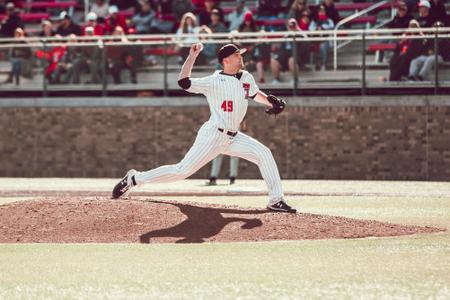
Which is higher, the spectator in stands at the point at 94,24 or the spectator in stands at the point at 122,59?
the spectator in stands at the point at 94,24

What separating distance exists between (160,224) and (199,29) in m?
13.1

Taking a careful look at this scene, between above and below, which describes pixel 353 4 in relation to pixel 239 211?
above

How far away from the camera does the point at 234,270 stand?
10078 mm

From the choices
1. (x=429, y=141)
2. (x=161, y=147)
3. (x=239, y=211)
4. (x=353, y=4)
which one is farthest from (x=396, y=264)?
(x=353, y=4)

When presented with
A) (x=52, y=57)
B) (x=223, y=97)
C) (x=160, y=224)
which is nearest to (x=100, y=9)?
(x=52, y=57)

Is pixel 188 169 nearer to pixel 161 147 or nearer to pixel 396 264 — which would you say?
pixel 396 264

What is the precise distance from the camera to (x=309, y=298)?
8.50 metres

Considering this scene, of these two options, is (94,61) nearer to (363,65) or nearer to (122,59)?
(122,59)

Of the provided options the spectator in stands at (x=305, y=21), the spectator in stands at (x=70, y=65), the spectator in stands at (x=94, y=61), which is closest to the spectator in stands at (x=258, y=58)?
the spectator in stands at (x=305, y=21)

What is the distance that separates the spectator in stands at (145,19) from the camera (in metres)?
28.0

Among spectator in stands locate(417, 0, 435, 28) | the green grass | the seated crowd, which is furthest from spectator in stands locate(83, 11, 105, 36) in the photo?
the green grass

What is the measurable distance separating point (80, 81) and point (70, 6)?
603cm

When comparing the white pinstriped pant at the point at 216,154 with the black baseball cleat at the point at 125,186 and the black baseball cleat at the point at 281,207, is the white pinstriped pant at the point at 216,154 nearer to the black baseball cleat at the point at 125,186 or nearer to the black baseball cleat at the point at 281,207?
the black baseball cleat at the point at 281,207

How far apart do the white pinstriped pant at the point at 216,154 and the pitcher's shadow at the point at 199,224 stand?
45cm
